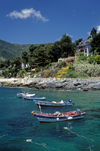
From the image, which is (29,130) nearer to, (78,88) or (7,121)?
(7,121)

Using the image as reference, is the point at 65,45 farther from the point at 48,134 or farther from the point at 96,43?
the point at 48,134

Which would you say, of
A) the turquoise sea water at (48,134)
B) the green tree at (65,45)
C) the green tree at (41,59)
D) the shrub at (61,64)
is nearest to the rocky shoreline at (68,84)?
the shrub at (61,64)

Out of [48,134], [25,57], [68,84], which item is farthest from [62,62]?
[48,134]

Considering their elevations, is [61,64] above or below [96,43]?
below

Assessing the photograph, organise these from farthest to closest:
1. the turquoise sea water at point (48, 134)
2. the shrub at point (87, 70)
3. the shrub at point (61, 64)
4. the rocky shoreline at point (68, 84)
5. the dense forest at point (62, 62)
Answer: the shrub at point (61, 64) < the dense forest at point (62, 62) < the shrub at point (87, 70) < the rocky shoreline at point (68, 84) < the turquoise sea water at point (48, 134)

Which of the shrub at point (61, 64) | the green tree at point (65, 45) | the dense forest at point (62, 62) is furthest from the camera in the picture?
the green tree at point (65, 45)

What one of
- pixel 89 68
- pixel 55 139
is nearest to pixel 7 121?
pixel 55 139

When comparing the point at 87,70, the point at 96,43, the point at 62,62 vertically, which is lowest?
the point at 87,70

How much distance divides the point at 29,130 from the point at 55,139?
153 inches

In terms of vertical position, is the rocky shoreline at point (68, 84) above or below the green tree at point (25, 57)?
below

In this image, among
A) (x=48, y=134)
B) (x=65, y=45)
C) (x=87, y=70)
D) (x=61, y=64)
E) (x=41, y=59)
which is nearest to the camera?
(x=48, y=134)

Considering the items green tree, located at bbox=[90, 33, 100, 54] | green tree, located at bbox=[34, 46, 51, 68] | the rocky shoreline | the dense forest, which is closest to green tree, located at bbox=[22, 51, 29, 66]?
the dense forest

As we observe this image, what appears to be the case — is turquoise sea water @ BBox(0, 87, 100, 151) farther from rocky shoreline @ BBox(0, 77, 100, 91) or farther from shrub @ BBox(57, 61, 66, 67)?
shrub @ BBox(57, 61, 66, 67)

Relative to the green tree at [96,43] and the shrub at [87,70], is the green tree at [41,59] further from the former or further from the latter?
the green tree at [96,43]
